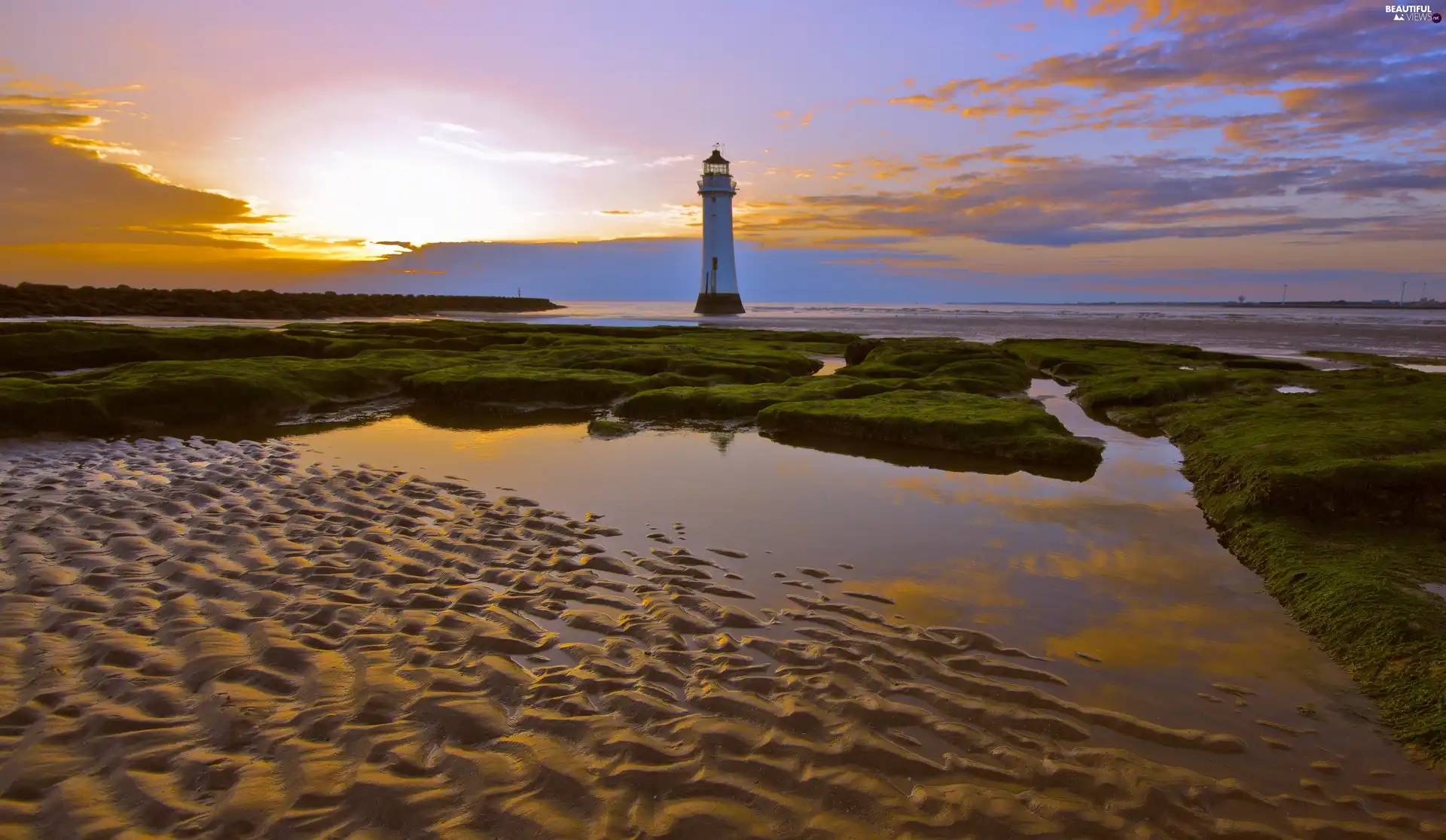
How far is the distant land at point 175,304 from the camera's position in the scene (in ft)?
208

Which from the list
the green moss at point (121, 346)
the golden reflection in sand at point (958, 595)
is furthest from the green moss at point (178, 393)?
the golden reflection in sand at point (958, 595)

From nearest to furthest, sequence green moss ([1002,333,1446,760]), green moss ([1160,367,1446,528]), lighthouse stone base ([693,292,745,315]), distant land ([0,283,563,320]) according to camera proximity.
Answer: green moss ([1002,333,1446,760]), green moss ([1160,367,1446,528]), distant land ([0,283,563,320]), lighthouse stone base ([693,292,745,315])

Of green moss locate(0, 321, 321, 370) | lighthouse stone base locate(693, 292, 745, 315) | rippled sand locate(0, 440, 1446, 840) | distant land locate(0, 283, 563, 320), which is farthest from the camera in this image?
lighthouse stone base locate(693, 292, 745, 315)

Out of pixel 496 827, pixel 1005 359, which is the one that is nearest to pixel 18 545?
pixel 496 827

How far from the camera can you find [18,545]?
836cm

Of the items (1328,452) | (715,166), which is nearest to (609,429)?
(1328,452)

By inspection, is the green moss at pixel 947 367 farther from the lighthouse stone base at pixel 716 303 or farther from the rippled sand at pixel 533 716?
the lighthouse stone base at pixel 716 303

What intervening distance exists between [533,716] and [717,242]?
86.5 m

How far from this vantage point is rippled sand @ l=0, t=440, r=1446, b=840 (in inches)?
175

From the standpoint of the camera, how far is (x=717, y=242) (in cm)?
8894

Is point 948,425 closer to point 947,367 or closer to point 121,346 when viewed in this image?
point 947,367

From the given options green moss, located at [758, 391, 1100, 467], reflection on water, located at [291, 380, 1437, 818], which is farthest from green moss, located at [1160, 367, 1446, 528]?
green moss, located at [758, 391, 1100, 467]

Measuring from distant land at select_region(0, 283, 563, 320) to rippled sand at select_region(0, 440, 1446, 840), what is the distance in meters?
66.6

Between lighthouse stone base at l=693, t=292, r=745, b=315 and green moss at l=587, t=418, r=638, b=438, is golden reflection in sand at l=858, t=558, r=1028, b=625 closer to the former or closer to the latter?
green moss at l=587, t=418, r=638, b=438
